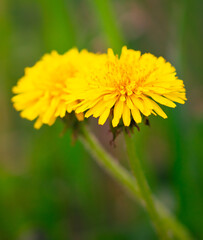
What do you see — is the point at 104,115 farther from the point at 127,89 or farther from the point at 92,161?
the point at 92,161

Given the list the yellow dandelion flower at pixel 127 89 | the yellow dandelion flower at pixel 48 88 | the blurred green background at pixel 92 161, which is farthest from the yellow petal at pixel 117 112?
the blurred green background at pixel 92 161

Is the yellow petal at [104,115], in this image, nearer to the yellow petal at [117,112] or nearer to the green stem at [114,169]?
the yellow petal at [117,112]

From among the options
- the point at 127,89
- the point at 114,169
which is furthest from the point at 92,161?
the point at 127,89

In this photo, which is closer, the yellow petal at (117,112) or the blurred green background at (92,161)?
the yellow petal at (117,112)

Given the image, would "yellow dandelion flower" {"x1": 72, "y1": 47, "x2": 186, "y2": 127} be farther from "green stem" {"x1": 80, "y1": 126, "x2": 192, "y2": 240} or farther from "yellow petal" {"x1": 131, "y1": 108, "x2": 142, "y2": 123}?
A: "green stem" {"x1": 80, "y1": 126, "x2": 192, "y2": 240}

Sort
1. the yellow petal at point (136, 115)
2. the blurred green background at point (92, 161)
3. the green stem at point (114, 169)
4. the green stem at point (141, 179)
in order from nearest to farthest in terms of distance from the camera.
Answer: the yellow petal at point (136, 115) < the green stem at point (141, 179) < the green stem at point (114, 169) < the blurred green background at point (92, 161)

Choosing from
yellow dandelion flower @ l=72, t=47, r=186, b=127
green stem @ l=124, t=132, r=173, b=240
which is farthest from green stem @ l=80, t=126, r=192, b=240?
yellow dandelion flower @ l=72, t=47, r=186, b=127
